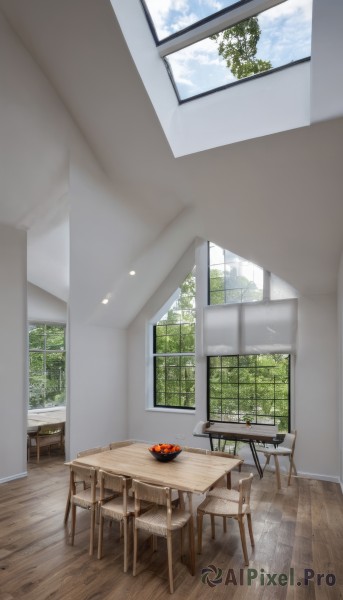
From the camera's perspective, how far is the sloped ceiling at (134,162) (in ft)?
12.2

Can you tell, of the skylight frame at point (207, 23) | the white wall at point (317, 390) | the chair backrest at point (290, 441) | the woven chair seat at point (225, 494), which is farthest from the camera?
the white wall at point (317, 390)

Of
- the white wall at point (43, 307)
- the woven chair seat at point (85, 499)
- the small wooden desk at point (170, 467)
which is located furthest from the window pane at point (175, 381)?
the woven chair seat at point (85, 499)

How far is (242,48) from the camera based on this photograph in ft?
12.8

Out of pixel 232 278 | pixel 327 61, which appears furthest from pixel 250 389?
pixel 327 61

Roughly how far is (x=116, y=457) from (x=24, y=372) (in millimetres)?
2560

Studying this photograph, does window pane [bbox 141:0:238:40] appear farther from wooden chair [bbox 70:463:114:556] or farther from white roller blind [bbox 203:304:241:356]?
white roller blind [bbox 203:304:241:356]

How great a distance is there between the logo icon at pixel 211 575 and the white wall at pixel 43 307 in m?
6.67

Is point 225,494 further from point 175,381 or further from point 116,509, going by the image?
point 175,381

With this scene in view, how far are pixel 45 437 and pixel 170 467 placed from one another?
4181mm

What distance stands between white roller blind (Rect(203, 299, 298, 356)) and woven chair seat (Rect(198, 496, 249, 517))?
129 inches

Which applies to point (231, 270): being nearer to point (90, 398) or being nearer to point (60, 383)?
point (90, 398)

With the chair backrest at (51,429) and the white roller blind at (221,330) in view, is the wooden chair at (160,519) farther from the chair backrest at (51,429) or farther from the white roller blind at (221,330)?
the chair backrest at (51,429)

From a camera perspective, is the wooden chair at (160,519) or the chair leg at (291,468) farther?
the chair leg at (291,468)

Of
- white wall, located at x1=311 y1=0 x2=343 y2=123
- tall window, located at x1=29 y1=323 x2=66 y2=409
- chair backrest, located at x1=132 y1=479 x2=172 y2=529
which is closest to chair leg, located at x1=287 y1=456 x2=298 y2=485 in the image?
chair backrest, located at x1=132 y1=479 x2=172 y2=529
